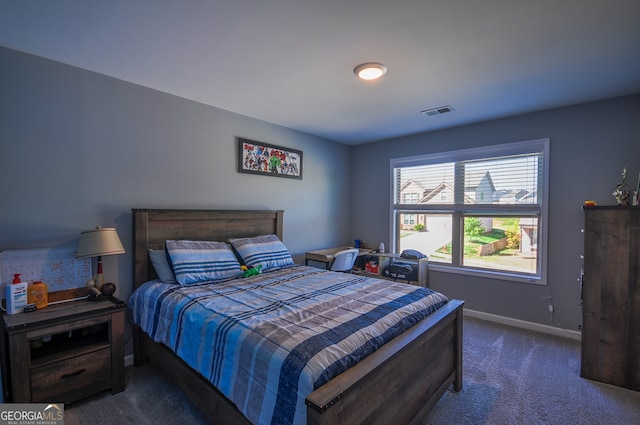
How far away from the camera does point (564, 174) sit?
310 cm

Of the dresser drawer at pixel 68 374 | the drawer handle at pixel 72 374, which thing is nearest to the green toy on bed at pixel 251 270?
the dresser drawer at pixel 68 374

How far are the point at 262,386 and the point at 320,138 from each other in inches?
141

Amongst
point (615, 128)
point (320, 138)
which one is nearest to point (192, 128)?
point (320, 138)

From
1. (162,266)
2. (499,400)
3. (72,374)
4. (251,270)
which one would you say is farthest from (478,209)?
(72,374)

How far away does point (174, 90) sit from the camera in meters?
2.68

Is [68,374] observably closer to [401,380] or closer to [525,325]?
[401,380]

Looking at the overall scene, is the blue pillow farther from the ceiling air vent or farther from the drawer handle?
the ceiling air vent

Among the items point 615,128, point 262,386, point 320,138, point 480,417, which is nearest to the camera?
point 262,386

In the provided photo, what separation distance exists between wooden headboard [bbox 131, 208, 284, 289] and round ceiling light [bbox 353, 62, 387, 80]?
1873mm

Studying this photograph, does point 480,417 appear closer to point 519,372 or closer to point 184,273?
point 519,372

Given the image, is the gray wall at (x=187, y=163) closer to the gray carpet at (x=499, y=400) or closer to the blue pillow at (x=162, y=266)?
the blue pillow at (x=162, y=266)

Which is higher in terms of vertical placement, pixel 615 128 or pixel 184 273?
pixel 615 128

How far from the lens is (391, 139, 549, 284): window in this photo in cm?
333

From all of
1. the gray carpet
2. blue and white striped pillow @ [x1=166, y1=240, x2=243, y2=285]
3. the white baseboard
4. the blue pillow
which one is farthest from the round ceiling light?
the white baseboard
